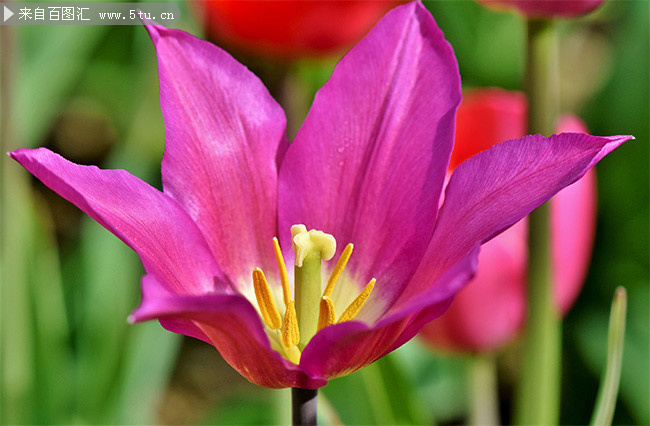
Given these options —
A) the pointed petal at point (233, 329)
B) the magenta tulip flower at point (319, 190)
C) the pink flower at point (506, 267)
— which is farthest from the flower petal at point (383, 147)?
the pink flower at point (506, 267)

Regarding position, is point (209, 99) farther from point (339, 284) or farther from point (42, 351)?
point (42, 351)

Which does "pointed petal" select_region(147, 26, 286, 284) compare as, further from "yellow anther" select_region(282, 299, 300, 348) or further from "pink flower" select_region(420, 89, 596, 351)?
"pink flower" select_region(420, 89, 596, 351)

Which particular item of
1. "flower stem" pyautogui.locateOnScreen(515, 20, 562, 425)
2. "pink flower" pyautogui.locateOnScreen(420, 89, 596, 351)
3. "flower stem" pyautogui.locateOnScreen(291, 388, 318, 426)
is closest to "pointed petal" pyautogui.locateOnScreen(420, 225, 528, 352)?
"pink flower" pyautogui.locateOnScreen(420, 89, 596, 351)

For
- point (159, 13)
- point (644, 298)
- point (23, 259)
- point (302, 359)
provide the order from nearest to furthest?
1. point (302, 359)
2. point (159, 13)
3. point (23, 259)
4. point (644, 298)

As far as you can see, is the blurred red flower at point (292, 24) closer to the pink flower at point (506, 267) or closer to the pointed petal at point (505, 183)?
the pink flower at point (506, 267)

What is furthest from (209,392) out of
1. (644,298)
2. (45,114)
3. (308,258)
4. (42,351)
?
(308,258)

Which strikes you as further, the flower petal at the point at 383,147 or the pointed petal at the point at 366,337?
the flower petal at the point at 383,147
